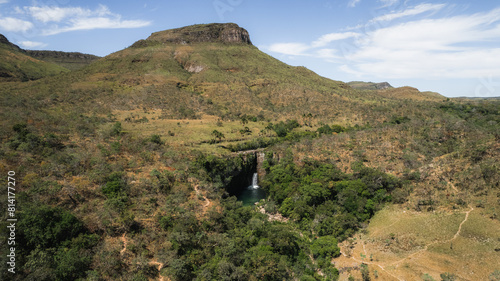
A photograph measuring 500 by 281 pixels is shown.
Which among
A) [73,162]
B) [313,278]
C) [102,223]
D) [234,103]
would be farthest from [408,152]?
[234,103]

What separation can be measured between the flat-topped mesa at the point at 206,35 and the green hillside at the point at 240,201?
338 feet

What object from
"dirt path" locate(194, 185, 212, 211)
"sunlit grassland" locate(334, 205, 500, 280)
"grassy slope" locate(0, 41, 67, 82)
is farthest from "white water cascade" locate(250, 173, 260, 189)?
"grassy slope" locate(0, 41, 67, 82)

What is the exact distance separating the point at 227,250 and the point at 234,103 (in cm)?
8457

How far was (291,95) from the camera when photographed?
116062mm

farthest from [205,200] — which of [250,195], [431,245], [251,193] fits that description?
[431,245]

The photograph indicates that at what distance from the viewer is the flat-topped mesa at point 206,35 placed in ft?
550

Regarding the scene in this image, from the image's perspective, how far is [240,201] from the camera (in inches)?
1784

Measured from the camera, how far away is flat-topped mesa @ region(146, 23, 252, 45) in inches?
6599

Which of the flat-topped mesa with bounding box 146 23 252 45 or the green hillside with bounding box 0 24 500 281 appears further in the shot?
the flat-topped mesa with bounding box 146 23 252 45

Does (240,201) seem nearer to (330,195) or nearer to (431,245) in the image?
(330,195)

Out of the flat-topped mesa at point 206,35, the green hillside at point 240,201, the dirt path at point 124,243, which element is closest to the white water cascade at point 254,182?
the green hillside at point 240,201

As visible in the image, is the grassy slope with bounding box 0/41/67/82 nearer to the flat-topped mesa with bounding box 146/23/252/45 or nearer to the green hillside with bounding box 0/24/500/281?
the flat-topped mesa with bounding box 146/23/252/45

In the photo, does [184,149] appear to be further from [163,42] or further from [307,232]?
[163,42]

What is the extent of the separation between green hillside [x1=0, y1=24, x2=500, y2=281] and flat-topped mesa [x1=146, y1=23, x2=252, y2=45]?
338 ft
